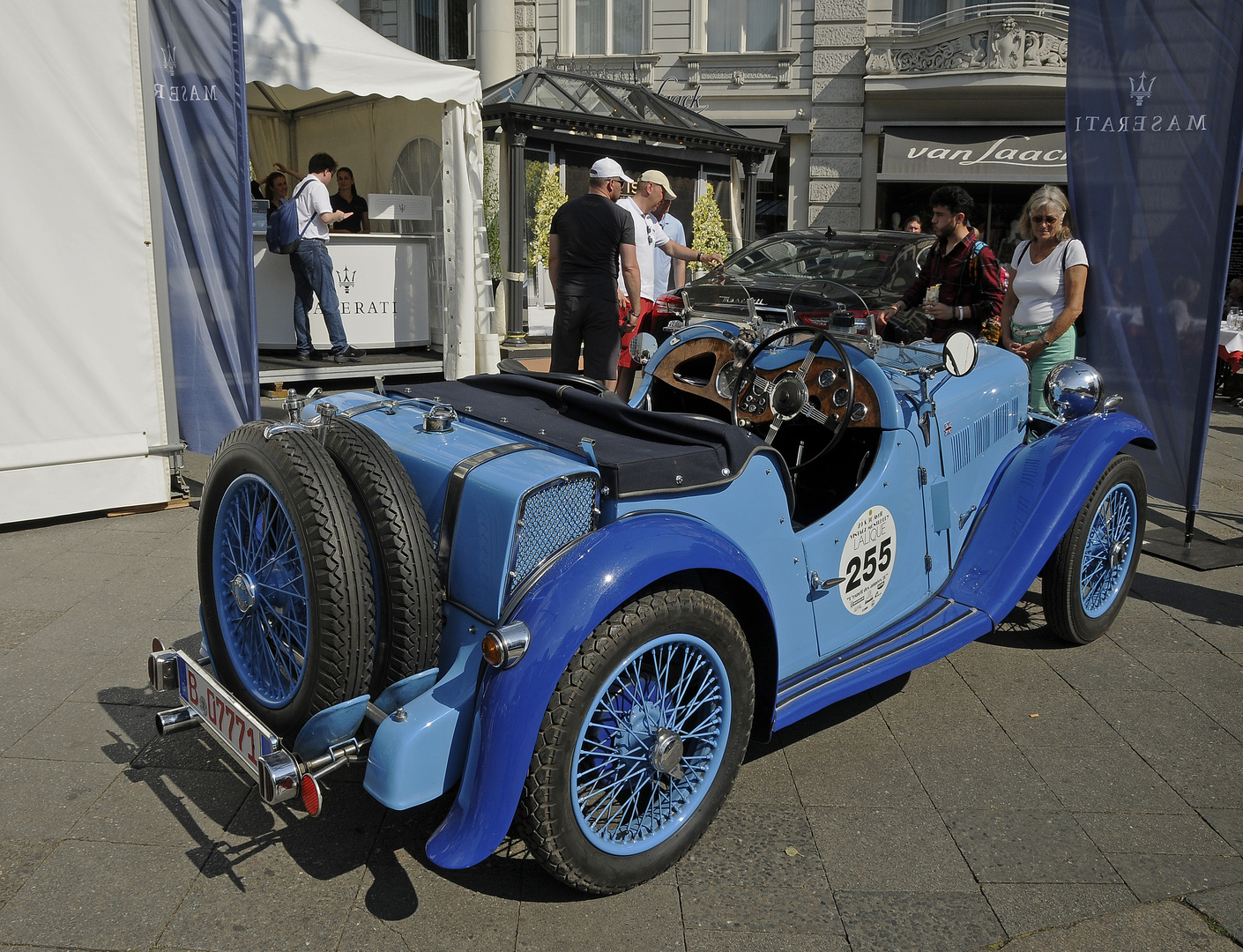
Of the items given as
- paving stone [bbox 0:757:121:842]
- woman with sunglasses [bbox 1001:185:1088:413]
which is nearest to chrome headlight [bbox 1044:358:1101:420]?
woman with sunglasses [bbox 1001:185:1088:413]

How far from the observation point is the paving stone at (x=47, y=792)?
2.83 metres

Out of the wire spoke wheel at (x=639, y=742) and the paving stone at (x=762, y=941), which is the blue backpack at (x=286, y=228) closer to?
the wire spoke wheel at (x=639, y=742)

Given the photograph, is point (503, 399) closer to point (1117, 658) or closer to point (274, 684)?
point (274, 684)

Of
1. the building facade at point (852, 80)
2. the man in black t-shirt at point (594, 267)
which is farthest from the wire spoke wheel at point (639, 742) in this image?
the building facade at point (852, 80)

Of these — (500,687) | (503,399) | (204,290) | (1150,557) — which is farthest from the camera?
(204,290)

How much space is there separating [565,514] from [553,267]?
4.50 m

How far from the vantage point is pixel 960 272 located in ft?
20.0

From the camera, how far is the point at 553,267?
679cm

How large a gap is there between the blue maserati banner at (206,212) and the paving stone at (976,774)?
178 inches

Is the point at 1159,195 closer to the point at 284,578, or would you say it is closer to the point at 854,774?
the point at 854,774

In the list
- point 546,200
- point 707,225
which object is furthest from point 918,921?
point 707,225

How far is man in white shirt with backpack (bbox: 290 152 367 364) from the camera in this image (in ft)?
28.8

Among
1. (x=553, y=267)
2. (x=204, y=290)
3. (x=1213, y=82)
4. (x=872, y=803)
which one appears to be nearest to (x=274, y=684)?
(x=872, y=803)

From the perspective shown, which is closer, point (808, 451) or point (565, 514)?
point (565, 514)
